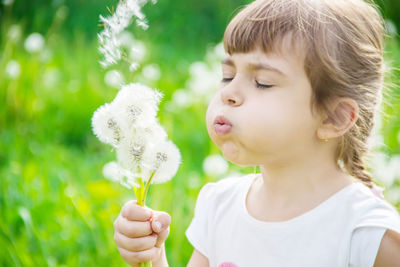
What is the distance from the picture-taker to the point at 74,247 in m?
2.00

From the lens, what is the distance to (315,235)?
1.18 metres

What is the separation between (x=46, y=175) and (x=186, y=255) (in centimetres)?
89

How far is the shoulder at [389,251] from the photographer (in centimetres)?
111

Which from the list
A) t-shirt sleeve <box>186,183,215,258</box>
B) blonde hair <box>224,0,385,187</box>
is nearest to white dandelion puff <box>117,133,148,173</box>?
blonde hair <box>224,0,385,187</box>

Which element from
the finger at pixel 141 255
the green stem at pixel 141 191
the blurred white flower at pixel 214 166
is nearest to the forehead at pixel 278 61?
the green stem at pixel 141 191

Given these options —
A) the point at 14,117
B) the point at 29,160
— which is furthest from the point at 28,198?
the point at 14,117

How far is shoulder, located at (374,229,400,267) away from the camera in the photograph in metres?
1.11

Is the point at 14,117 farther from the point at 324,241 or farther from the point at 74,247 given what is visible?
the point at 324,241

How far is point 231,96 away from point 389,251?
49cm

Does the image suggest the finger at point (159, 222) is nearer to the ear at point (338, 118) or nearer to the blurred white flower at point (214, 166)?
the ear at point (338, 118)

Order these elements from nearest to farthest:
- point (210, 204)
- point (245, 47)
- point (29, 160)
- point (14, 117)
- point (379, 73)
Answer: point (245, 47)
point (379, 73)
point (210, 204)
point (29, 160)
point (14, 117)

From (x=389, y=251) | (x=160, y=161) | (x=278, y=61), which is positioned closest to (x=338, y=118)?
(x=278, y=61)

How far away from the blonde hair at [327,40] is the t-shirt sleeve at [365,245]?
0.21 m

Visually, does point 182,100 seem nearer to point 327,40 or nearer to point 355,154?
point 355,154
